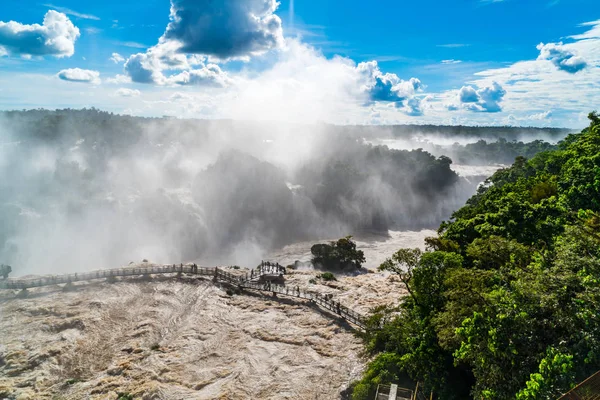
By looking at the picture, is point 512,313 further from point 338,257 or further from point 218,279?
point 338,257

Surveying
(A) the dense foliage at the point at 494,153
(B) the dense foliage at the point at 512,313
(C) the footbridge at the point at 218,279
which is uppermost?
(A) the dense foliage at the point at 494,153

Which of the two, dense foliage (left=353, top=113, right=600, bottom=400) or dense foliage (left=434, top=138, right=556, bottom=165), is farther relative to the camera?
dense foliage (left=434, top=138, right=556, bottom=165)

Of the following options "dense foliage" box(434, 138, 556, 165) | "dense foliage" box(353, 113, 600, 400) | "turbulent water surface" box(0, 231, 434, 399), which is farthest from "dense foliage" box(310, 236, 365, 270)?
"dense foliage" box(434, 138, 556, 165)

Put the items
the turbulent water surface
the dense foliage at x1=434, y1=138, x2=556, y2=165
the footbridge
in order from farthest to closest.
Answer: the dense foliage at x1=434, y1=138, x2=556, y2=165 → the footbridge → the turbulent water surface

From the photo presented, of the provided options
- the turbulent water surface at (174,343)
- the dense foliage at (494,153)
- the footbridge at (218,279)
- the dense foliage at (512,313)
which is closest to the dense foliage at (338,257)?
the footbridge at (218,279)

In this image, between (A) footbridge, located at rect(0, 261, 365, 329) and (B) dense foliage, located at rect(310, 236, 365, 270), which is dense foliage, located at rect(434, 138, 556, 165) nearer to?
(B) dense foliage, located at rect(310, 236, 365, 270)

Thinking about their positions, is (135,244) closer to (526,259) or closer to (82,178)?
(82,178)

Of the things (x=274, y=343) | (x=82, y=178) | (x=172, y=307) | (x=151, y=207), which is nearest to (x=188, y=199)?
(x=151, y=207)

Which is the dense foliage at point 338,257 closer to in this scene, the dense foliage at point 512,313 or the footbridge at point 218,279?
the footbridge at point 218,279
